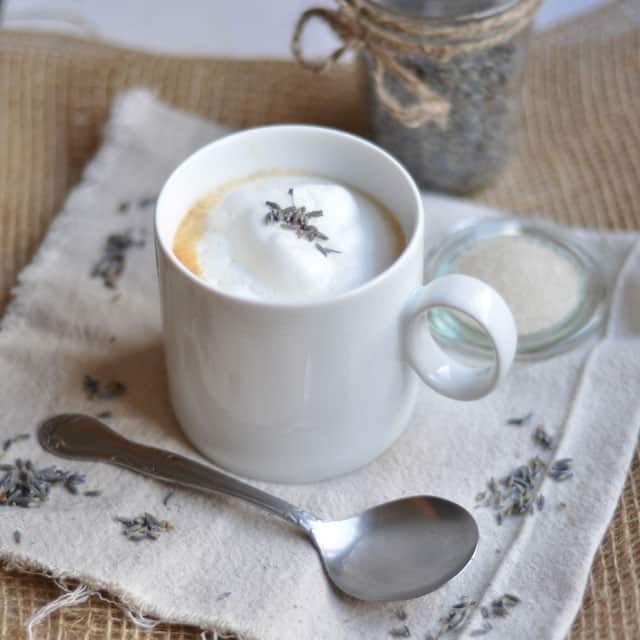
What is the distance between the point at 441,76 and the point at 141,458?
0.65 metres

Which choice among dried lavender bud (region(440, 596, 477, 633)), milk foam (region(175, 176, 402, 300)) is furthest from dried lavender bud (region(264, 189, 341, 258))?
dried lavender bud (region(440, 596, 477, 633))

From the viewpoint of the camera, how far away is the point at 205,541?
104cm

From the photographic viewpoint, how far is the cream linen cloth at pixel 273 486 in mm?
982

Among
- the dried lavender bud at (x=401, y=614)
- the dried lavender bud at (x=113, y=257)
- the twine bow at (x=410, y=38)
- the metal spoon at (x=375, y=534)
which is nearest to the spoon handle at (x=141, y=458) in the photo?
the metal spoon at (x=375, y=534)

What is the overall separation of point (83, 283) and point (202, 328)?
40 cm

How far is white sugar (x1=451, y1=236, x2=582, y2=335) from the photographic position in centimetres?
126

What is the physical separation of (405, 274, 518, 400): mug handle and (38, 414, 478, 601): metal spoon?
13 centimetres

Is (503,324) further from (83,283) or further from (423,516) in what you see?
(83,283)

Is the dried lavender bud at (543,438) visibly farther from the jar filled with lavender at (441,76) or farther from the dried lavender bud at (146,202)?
the dried lavender bud at (146,202)

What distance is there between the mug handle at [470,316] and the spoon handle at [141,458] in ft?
0.65

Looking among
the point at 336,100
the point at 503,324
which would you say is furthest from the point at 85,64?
the point at 503,324

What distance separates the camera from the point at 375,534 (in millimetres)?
1035

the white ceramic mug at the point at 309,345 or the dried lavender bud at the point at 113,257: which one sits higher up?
the white ceramic mug at the point at 309,345

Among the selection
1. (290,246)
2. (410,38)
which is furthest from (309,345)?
(410,38)
